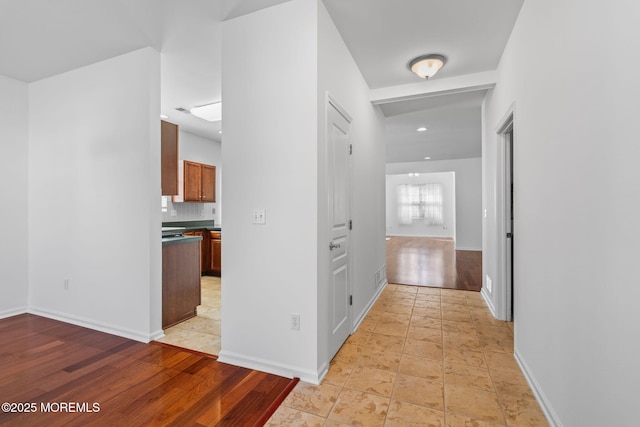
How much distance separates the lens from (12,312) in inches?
134

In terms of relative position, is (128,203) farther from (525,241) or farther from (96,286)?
(525,241)

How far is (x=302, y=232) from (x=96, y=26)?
7.98 ft

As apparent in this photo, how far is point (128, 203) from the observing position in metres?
2.86

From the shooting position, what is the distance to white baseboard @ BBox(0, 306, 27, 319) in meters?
3.33

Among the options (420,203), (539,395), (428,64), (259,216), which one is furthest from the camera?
(420,203)

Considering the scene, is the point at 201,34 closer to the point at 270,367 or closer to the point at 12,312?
the point at 270,367

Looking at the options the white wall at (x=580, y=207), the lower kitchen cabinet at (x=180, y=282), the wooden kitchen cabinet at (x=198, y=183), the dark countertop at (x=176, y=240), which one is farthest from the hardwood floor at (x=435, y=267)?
the wooden kitchen cabinet at (x=198, y=183)

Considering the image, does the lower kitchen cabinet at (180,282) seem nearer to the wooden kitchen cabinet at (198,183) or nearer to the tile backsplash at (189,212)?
the wooden kitchen cabinet at (198,183)

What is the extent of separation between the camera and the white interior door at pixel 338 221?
94.8 inches

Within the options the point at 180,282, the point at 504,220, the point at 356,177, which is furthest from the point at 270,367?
the point at 504,220

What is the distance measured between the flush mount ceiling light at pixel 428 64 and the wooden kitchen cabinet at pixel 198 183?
4.12 meters

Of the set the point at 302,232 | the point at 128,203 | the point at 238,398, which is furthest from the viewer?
the point at 128,203

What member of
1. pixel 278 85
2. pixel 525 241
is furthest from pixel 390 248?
pixel 278 85

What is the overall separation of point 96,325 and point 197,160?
3620 mm
